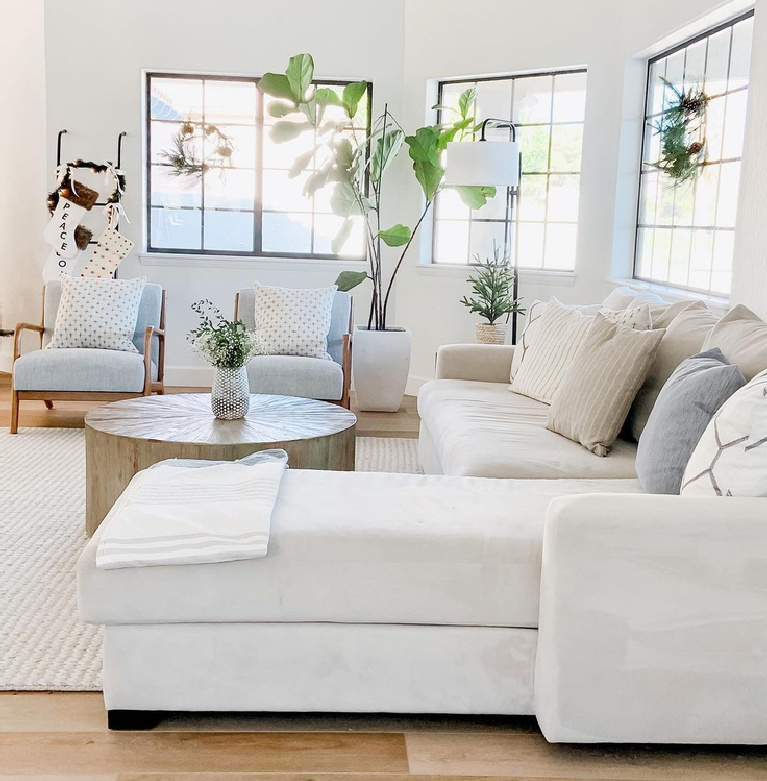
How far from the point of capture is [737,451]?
7.20ft

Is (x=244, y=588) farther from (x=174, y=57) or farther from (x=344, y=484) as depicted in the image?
(x=174, y=57)

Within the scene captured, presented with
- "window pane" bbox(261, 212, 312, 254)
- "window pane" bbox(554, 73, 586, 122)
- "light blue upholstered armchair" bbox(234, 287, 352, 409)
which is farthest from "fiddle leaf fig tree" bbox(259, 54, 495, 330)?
"light blue upholstered armchair" bbox(234, 287, 352, 409)

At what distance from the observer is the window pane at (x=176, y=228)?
699 cm

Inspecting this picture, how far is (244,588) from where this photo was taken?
2.19 meters

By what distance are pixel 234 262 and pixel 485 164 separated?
81.8 inches

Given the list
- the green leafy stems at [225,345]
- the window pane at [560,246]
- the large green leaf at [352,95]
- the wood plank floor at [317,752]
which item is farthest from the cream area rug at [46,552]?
the large green leaf at [352,95]

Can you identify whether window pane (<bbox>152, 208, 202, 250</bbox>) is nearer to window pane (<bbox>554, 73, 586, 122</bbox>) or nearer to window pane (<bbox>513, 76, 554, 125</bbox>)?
window pane (<bbox>513, 76, 554, 125</bbox>)

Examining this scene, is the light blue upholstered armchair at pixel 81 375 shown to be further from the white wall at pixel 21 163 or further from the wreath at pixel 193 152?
the wreath at pixel 193 152

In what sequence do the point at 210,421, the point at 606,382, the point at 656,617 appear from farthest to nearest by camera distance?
the point at 210,421, the point at 606,382, the point at 656,617

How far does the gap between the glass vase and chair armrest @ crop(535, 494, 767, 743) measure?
1.94 m

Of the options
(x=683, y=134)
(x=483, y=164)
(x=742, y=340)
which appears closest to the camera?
(x=742, y=340)

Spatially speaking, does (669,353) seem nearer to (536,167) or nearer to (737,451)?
(737,451)

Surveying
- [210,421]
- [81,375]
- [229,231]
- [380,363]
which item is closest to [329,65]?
[229,231]

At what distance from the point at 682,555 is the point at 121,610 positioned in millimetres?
1222
